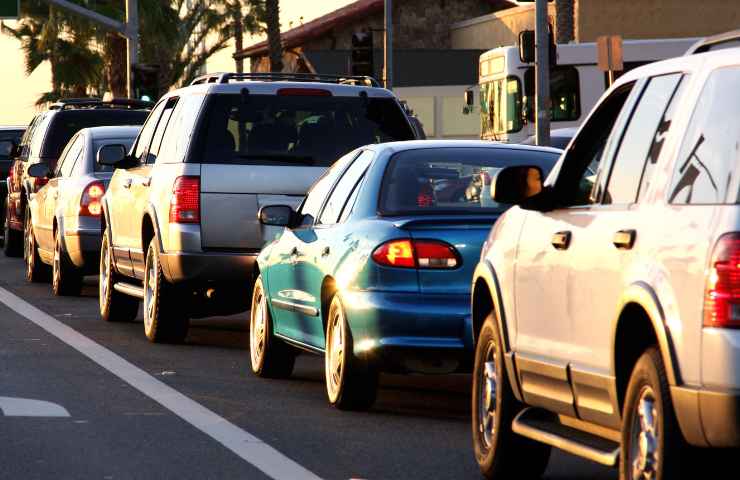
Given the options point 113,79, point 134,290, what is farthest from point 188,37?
point 134,290

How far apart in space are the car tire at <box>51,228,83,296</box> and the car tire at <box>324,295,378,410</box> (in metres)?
8.93

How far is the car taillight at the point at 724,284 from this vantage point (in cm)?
604

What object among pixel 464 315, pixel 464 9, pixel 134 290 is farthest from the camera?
pixel 464 9

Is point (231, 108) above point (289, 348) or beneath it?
above

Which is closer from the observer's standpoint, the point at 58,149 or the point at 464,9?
the point at 58,149

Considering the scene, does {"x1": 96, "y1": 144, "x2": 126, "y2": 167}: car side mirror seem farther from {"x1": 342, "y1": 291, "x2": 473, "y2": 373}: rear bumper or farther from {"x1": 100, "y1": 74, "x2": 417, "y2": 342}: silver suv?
{"x1": 342, "y1": 291, "x2": 473, "y2": 373}: rear bumper

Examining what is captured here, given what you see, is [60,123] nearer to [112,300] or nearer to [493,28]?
[112,300]

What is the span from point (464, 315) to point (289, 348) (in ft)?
8.09

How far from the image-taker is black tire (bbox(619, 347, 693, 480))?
6383 millimetres

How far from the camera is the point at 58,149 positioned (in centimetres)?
2409

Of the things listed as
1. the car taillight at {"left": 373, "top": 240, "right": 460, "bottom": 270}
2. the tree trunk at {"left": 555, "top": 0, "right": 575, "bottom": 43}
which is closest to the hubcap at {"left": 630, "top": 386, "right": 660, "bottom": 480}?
the car taillight at {"left": 373, "top": 240, "right": 460, "bottom": 270}

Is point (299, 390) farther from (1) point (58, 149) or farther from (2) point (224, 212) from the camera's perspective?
(1) point (58, 149)

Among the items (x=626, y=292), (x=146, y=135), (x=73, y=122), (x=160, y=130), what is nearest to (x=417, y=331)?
(x=626, y=292)

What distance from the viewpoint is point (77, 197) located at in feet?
62.3
